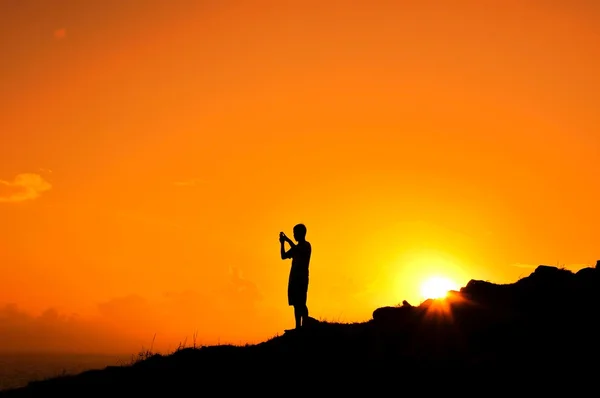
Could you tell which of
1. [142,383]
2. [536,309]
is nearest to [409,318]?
[536,309]

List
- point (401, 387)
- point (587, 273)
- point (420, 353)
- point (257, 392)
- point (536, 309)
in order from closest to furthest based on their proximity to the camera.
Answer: point (401, 387) → point (257, 392) → point (420, 353) → point (536, 309) → point (587, 273)

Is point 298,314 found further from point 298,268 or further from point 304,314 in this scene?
point 298,268

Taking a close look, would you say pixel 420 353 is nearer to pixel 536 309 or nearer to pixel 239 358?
pixel 536 309

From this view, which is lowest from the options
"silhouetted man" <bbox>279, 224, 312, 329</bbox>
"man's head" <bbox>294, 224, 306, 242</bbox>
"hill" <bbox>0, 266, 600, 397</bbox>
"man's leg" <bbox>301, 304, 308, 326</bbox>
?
"hill" <bbox>0, 266, 600, 397</bbox>

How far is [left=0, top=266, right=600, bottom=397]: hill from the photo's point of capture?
12.5m

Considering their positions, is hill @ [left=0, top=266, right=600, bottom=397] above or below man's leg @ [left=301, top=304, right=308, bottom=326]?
below

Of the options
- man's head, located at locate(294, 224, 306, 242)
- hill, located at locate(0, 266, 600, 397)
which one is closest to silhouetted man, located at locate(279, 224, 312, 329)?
man's head, located at locate(294, 224, 306, 242)

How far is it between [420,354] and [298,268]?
13.3 ft

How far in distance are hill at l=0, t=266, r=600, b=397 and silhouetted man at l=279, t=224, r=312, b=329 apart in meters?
0.95

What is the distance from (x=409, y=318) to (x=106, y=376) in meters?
8.79

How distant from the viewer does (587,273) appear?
16953mm

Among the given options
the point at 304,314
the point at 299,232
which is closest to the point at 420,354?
the point at 304,314

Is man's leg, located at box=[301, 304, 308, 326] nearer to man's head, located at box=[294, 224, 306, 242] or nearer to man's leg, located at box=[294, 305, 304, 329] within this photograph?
man's leg, located at box=[294, 305, 304, 329]

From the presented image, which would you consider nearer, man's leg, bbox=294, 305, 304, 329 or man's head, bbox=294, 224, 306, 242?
man's head, bbox=294, 224, 306, 242
